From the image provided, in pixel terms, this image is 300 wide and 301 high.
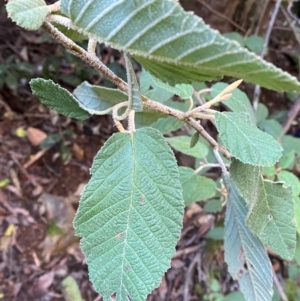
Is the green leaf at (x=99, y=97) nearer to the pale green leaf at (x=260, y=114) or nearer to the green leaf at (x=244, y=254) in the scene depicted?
the green leaf at (x=244, y=254)

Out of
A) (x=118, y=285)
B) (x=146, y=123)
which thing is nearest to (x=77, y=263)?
(x=146, y=123)

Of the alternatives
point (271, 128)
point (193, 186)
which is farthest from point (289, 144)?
point (193, 186)

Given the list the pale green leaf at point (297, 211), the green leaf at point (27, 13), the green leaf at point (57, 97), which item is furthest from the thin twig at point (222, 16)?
the green leaf at point (27, 13)

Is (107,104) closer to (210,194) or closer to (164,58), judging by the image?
(164,58)

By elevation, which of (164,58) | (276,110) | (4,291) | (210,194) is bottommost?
(4,291)

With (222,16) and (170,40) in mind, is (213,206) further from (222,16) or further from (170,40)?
(170,40)

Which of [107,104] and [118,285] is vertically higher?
[107,104]

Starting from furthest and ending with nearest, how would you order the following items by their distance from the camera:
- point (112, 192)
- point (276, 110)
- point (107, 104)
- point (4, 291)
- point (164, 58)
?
1. point (276, 110)
2. point (4, 291)
3. point (107, 104)
4. point (112, 192)
5. point (164, 58)
